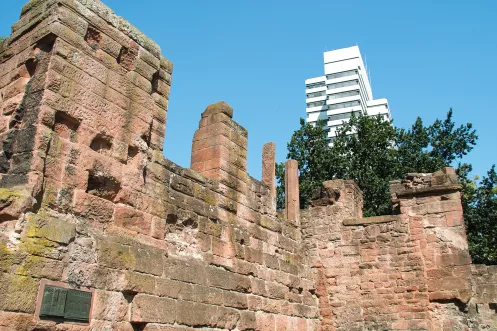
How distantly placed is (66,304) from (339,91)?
65.6m

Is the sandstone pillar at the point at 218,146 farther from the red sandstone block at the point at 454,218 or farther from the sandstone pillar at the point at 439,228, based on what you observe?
the red sandstone block at the point at 454,218

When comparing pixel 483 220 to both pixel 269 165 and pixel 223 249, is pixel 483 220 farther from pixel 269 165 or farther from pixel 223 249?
pixel 223 249

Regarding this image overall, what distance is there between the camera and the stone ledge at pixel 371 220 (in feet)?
32.1

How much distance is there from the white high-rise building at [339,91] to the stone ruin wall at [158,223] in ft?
183

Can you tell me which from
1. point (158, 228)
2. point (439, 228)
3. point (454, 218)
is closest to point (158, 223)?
point (158, 228)

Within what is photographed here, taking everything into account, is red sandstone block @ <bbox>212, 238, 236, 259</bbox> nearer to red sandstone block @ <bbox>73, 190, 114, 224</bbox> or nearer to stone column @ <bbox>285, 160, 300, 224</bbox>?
red sandstone block @ <bbox>73, 190, 114, 224</bbox>

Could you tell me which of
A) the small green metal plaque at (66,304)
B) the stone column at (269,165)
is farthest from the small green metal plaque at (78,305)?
the stone column at (269,165)

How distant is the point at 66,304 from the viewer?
493 centimetres

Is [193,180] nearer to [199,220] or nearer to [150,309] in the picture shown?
[199,220]

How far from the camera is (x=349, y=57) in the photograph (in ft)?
231

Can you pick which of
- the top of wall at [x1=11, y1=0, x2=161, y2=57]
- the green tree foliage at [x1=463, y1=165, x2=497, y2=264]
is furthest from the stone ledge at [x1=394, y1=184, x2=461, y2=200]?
the green tree foliage at [x1=463, y1=165, x2=497, y2=264]

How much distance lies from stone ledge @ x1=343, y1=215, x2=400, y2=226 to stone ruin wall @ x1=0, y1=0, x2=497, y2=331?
0.04m

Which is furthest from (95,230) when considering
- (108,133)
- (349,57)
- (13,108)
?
(349,57)

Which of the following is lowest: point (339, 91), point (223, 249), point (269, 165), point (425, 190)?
point (223, 249)
